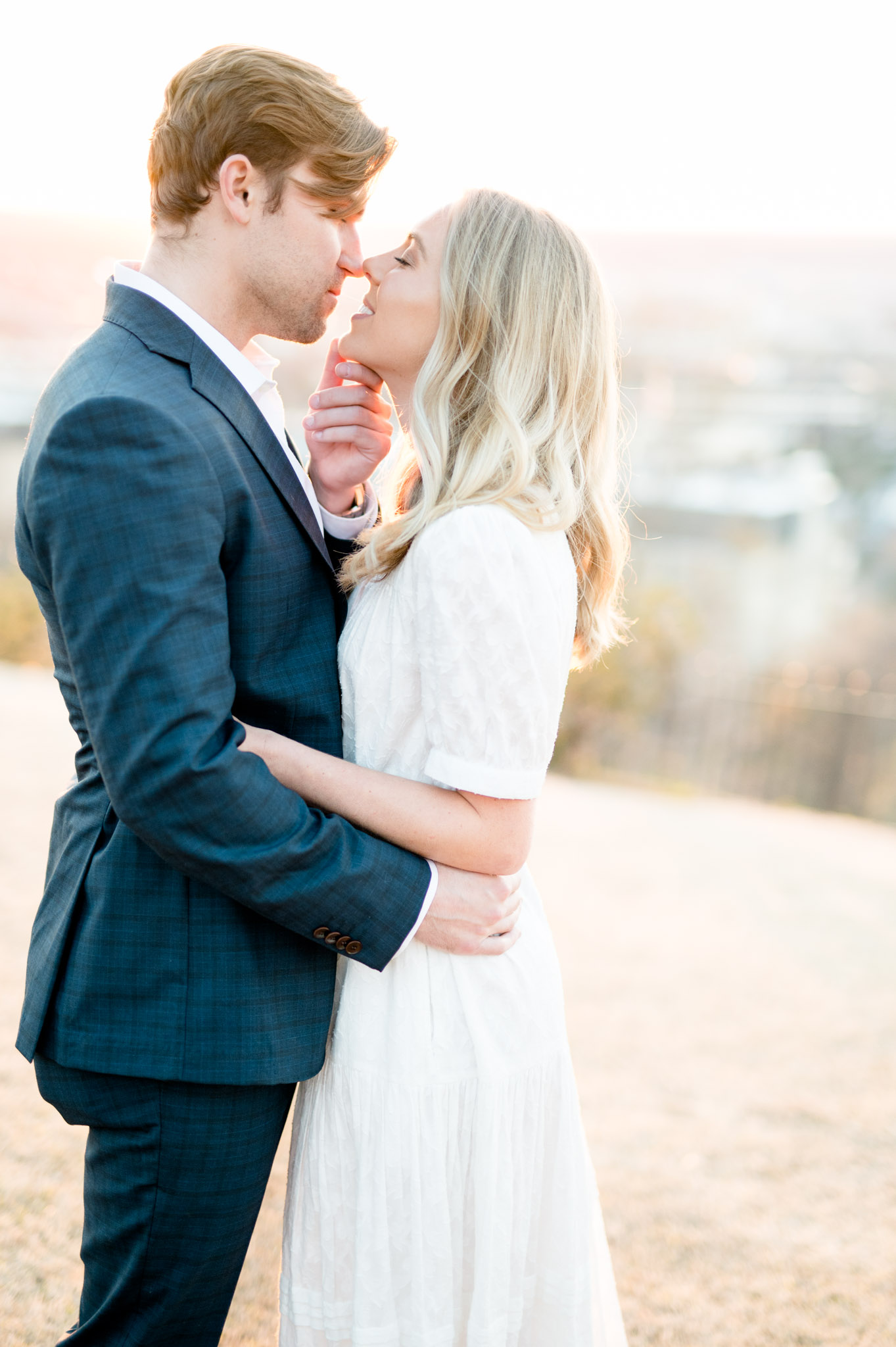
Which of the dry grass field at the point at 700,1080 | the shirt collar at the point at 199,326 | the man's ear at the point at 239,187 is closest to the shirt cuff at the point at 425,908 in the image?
the shirt collar at the point at 199,326

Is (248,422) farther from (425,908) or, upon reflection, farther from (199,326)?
(425,908)

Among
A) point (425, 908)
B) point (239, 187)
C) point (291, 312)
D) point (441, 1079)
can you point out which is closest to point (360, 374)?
point (291, 312)

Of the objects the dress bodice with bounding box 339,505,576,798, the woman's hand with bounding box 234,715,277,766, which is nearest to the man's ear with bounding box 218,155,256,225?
the dress bodice with bounding box 339,505,576,798

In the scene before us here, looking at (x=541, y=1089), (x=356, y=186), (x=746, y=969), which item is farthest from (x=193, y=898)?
(x=746, y=969)

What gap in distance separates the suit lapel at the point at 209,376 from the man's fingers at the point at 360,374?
1.13ft

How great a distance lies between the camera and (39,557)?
4.42 ft

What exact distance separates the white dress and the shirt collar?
340mm

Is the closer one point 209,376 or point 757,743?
point 209,376

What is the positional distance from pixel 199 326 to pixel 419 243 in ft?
1.19

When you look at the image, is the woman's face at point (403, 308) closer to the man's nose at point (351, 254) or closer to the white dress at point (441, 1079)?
the man's nose at point (351, 254)

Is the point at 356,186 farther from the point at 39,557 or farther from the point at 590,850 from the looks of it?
the point at 590,850

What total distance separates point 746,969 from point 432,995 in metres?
3.74

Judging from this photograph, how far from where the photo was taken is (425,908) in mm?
1446

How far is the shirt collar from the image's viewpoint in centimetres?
147
